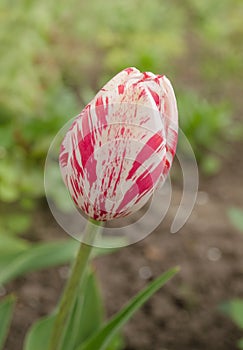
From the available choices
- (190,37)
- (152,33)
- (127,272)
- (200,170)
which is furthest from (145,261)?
(190,37)

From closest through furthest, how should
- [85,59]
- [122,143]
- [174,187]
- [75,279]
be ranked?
[122,143] < [75,279] < [174,187] < [85,59]

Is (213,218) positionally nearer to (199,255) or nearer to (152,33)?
(199,255)

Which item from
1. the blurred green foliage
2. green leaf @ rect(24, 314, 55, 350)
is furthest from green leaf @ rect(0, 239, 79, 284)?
the blurred green foliage

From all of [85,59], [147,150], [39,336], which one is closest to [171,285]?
[39,336]

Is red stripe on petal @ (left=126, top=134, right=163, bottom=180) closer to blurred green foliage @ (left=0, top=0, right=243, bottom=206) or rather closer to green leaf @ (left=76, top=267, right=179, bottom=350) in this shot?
green leaf @ (left=76, top=267, right=179, bottom=350)

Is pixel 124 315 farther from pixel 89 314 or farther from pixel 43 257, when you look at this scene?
pixel 43 257
